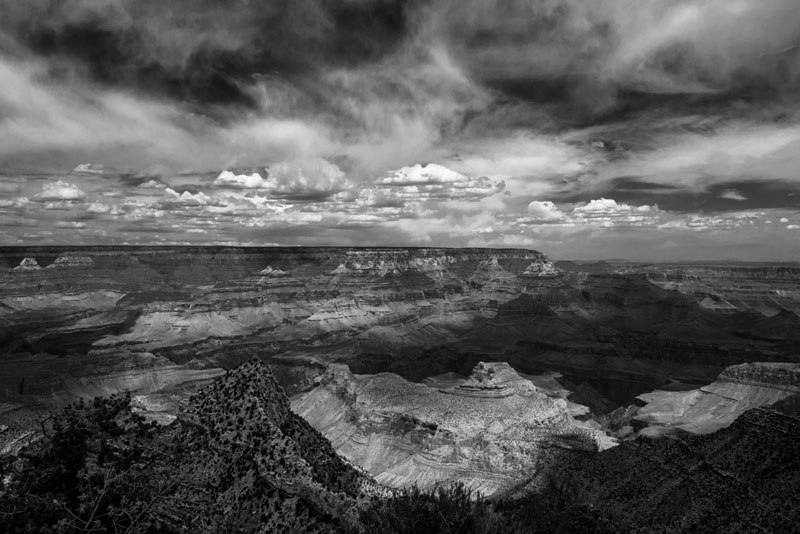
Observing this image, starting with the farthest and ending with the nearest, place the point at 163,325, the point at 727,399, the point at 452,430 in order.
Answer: the point at 163,325, the point at 727,399, the point at 452,430

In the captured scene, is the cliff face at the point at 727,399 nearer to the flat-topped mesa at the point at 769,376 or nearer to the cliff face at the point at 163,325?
the flat-topped mesa at the point at 769,376

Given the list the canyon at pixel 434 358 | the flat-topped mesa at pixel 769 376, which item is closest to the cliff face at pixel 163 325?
the canyon at pixel 434 358

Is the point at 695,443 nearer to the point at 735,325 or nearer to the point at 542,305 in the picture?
the point at 735,325

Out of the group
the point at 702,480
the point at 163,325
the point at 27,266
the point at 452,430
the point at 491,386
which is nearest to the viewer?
the point at 702,480

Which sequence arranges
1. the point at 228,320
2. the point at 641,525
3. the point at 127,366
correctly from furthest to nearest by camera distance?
1. the point at 228,320
2. the point at 127,366
3. the point at 641,525

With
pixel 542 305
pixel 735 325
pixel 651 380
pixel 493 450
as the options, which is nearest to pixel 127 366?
pixel 493 450

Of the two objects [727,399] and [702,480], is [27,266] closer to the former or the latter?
[727,399]

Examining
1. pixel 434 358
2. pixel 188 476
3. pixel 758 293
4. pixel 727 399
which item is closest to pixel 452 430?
pixel 188 476
